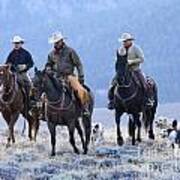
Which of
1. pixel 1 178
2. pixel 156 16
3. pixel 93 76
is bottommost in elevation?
pixel 1 178

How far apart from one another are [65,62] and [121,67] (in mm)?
1510

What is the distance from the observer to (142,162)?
64.3 feet

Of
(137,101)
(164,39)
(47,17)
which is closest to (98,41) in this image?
(164,39)

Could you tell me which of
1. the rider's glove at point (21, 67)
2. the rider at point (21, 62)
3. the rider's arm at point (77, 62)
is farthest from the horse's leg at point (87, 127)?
the rider's glove at point (21, 67)

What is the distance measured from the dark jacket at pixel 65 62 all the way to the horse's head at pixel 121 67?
1.17 m

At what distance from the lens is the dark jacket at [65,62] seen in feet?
69.9

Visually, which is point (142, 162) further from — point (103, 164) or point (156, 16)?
point (156, 16)

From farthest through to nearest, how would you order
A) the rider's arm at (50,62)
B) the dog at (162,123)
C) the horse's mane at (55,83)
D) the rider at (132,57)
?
the dog at (162,123) < the rider at (132,57) < the rider's arm at (50,62) < the horse's mane at (55,83)

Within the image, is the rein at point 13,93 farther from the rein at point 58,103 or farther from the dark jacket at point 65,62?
the rein at point 58,103

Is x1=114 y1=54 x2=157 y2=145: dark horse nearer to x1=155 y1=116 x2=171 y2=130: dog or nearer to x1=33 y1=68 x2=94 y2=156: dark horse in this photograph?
x1=33 y1=68 x2=94 y2=156: dark horse

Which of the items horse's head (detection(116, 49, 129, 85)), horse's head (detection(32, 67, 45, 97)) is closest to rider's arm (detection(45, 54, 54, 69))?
horse's head (detection(32, 67, 45, 97))

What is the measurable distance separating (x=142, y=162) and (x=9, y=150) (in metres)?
3.79

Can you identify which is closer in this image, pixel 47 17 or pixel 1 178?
pixel 1 178

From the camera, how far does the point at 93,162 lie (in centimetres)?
1966
